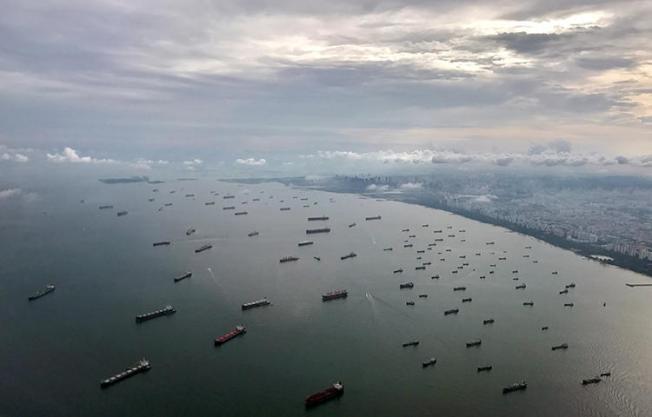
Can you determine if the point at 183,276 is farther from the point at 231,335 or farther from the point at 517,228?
the point at 517,228

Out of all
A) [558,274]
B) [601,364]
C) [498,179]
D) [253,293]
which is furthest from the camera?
[498,179]

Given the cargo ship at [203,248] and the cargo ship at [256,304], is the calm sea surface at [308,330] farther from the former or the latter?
Answer: the cargo ship at [203,248]

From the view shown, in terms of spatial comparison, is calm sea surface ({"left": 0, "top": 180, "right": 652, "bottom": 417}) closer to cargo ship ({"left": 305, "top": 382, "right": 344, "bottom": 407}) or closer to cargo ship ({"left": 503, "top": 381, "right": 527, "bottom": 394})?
cargo ship ({"left": 503, "top": 381, "right": 527, "bottom": 394})

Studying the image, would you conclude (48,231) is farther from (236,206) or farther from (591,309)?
(591,309)

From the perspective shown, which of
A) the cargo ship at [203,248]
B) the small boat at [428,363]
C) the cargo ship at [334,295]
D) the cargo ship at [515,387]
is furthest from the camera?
the cargo ship at [203,248]

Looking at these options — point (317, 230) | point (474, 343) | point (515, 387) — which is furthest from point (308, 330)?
point (317, 230)

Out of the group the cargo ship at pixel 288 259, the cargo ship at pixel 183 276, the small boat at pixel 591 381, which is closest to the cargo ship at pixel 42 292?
the cargo ship at pixel 183 276

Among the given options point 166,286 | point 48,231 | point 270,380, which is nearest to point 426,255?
point 166,286
